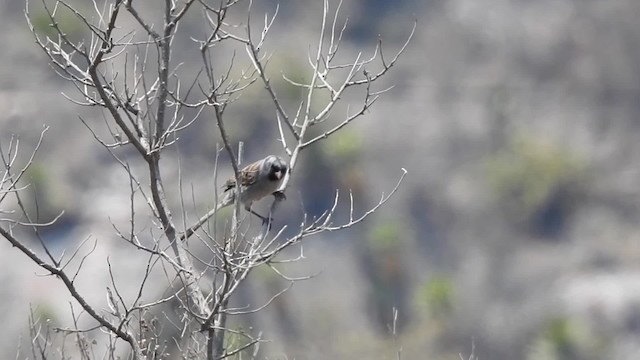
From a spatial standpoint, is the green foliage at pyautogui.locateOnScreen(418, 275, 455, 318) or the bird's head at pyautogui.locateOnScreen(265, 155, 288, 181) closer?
the bird's head at pyautogui.locateOnScreen(265, 155, 288, 181)

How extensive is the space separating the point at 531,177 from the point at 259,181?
3079 centimetres

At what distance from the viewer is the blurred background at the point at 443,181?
1258 inches

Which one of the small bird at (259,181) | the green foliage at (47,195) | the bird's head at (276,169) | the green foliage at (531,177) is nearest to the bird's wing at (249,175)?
the small bird at (259,181)

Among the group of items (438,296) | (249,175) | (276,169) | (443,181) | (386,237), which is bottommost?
(276,169)

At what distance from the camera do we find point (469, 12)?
136 feet

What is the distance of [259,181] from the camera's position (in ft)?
30.0

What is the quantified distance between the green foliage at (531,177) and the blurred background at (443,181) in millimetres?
69

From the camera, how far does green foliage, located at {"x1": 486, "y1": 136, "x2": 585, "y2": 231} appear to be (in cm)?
3800

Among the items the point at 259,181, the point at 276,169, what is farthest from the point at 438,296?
the point at 276,169

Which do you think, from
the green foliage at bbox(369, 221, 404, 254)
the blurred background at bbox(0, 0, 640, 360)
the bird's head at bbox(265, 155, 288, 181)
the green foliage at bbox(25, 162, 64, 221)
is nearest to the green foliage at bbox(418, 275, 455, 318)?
the blurred background at bbox(0, 0, 640, 360)

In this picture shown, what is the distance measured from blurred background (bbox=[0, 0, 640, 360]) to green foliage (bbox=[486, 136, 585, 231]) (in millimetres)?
69

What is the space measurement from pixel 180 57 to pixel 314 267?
7.72 meters

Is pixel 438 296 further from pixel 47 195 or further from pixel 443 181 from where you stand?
pixel 47 195

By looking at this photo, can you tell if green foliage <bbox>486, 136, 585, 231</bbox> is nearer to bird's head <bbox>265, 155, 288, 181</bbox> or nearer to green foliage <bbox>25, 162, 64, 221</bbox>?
green foliage <bbox>25, 162, 64, 221</bbox>
